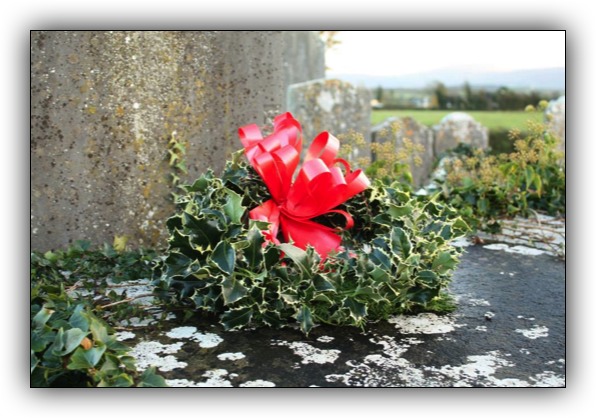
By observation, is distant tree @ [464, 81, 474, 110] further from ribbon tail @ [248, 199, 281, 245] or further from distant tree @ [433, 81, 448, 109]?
ribbon tail @ [248, 199, 281, 245]

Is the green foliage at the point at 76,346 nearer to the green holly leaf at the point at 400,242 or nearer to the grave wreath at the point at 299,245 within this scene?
the grave wreath at the point at 299,245

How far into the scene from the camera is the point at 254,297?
1479mm

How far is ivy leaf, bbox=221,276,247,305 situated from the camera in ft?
4.64

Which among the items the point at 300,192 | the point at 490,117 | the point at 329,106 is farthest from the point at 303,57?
the point at 300,192

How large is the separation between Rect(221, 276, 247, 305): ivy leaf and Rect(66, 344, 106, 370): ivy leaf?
27cm

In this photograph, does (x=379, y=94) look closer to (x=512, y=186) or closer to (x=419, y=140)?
(x=419, y=140)

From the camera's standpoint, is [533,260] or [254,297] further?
[533,260]

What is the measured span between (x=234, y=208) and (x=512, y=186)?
4.58 feet

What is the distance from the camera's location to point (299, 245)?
5.46 feet

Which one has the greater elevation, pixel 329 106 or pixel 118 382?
pixel 329 106

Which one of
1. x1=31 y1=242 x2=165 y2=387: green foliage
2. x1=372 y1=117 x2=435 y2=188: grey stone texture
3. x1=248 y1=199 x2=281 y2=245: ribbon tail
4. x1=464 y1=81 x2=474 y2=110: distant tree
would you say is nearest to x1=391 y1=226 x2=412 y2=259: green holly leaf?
x1=248 y1=199 x2=281 y2=245: ribbon tail
